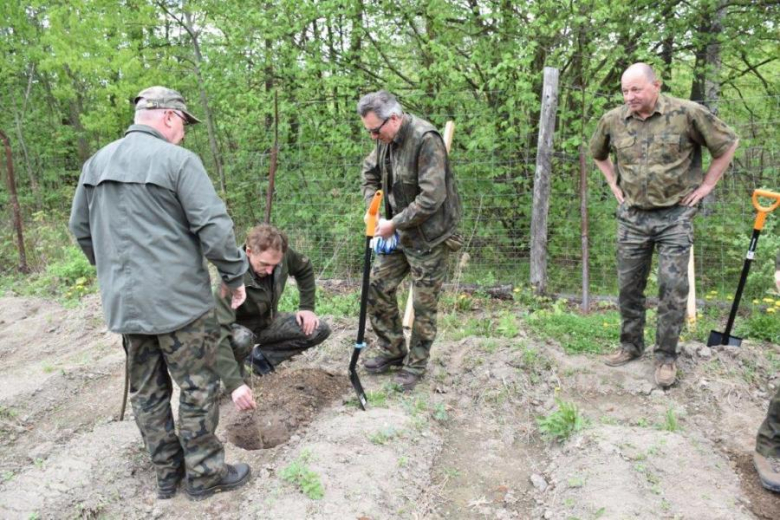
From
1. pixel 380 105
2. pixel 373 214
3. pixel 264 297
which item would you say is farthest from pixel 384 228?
pixel 264 297

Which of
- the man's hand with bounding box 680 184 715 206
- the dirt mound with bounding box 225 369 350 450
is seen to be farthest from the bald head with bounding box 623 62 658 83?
the dirt mound with bounding box 225 369 350 450

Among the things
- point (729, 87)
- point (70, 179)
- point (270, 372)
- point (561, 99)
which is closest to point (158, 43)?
point (70, 179)

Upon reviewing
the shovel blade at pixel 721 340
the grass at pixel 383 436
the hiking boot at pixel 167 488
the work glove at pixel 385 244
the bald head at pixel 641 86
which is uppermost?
the bald head at pixel 641 86

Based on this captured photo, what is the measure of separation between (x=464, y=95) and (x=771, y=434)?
5073mm

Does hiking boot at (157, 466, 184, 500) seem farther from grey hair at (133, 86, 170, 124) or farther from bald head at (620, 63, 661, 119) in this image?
bald head at (620, 63, 661, 119)

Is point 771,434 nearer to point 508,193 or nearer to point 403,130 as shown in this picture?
point 403,130

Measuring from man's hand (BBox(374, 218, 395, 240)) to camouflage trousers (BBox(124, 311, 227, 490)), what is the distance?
1343mm

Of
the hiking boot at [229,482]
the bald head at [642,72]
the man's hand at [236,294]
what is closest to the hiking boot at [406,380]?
the hiking boot at [229,482]

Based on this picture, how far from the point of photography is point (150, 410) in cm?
299

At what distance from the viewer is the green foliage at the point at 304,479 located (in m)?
2.92

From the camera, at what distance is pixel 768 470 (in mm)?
3105

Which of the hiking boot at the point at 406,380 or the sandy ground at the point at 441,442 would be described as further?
the hiking boot at the point at 406,380

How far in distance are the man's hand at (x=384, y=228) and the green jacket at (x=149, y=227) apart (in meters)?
1.31

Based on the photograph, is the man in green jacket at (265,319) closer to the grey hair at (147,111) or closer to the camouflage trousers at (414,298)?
the camouflage trousers at (414,298)
